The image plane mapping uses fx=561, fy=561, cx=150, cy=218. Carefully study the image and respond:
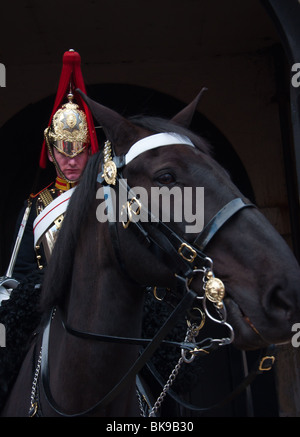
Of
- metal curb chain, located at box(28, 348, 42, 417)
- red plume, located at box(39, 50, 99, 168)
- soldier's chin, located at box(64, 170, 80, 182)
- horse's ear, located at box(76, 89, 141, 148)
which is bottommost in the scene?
metal curb chain, located at box(28, 348, 42, 417)

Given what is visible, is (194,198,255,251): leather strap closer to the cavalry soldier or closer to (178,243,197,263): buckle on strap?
(178,243,197,263): buckle on strap

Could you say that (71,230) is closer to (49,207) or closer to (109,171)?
(109,171)

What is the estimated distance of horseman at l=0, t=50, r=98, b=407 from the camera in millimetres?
2271

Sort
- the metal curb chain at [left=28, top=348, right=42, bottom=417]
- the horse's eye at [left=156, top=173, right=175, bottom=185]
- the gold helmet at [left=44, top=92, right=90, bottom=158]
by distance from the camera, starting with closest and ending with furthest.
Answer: the horse's eye at [left=156, top=173, right=175, bottom=185] → the metal curb chain at [left=28, top=348, right=42, bottom=417] → the gold helmet at [left=44, top=92, right=90, bottom=158]

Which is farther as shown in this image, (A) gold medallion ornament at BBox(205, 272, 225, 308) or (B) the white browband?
(B) the white browband

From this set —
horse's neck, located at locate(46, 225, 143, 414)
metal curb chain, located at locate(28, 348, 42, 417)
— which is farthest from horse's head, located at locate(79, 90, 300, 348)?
metal curb chain, located at locate(28, 348, 42, 417)

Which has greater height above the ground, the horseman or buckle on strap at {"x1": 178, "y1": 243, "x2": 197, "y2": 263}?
the horseman

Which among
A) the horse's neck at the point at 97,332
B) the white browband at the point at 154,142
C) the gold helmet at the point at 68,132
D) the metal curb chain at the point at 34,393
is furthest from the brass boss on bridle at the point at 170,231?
the gold helmet at the point at 68,132

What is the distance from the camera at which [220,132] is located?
194 inches

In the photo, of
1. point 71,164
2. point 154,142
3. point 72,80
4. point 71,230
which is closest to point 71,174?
point 71,164

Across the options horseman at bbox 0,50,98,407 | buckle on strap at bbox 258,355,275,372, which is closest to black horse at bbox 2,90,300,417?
buckle on strap at bbox 258,355,275,372

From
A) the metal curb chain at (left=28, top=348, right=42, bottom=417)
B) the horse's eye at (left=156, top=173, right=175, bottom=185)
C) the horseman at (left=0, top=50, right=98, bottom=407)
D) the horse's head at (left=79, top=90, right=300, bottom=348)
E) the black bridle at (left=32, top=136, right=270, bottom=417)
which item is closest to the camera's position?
the horse's head at (left=79, top=90, right=300, bottom=348)
